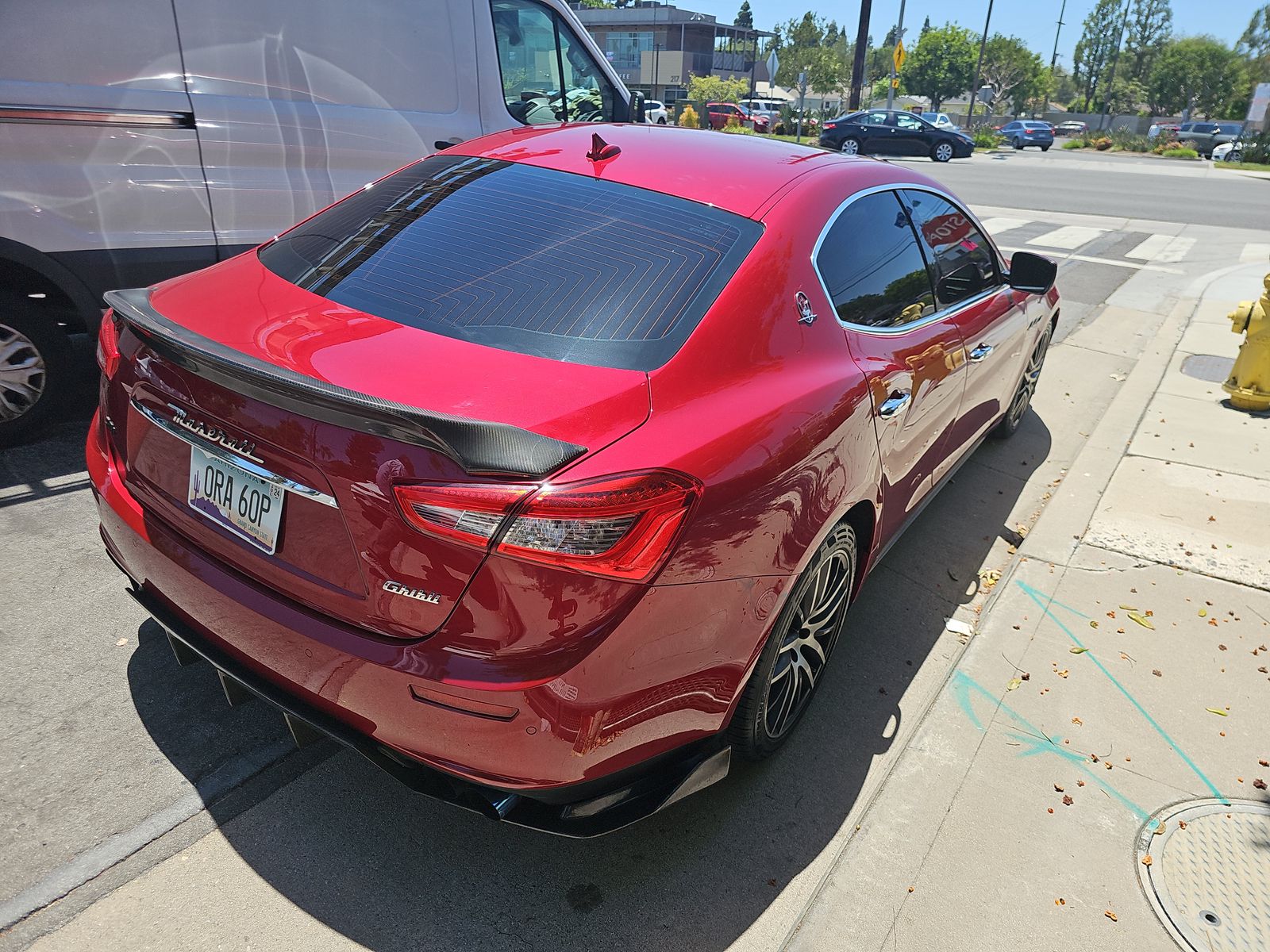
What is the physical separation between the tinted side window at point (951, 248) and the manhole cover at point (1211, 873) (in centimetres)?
196

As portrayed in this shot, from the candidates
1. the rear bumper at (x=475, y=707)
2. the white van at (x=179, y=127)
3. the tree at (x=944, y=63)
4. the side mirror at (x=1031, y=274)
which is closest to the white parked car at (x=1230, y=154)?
the side mirror at (x=1031, y=274)

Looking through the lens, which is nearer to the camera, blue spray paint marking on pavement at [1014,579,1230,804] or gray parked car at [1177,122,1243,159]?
blue spray paint marking on pavement at [1014,579,1230,804]

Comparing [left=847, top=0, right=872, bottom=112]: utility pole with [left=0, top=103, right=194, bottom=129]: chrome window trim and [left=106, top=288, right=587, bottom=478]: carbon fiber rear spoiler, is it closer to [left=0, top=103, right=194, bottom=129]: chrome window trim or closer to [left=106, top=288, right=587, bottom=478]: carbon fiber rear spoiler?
[left=0, top=103, right=194, bottom=129]: chrome window trim

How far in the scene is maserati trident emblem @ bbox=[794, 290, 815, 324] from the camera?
8.44 feet

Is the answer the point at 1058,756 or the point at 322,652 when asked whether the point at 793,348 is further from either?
the point at 1058,756

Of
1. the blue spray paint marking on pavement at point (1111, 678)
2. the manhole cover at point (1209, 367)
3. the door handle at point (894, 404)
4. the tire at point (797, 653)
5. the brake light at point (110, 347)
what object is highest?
the brake light at point (110, 347)

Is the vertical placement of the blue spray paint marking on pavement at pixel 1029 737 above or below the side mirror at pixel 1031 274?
below

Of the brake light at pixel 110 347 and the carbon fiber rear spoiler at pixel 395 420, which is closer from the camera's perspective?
the carbon fiber rear spoiler at pixel 395 420

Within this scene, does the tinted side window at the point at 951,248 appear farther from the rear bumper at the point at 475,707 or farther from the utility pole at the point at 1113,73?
the utility pole at the point at 1113,73

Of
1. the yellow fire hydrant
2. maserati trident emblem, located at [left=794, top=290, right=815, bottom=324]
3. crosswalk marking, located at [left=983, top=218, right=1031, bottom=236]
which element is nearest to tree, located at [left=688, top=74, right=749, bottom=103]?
crosswalk marking, located at [left=983, top=218, right=1031, bottom=236]

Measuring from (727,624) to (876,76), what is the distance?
4666 inches

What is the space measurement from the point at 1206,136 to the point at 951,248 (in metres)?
61.2

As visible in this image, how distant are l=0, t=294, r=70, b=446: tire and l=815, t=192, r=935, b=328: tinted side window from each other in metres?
3.63

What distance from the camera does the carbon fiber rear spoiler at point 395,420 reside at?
177cm
